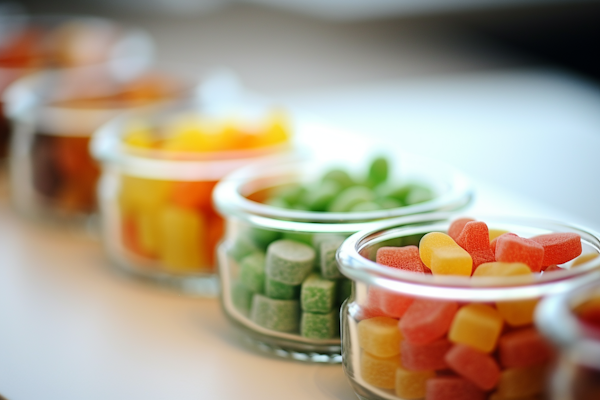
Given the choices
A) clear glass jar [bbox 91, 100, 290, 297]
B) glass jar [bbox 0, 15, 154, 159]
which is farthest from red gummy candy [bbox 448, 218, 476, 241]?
glass jar [bbox 0, 15, 154, 159]

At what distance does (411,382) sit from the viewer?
502 mm

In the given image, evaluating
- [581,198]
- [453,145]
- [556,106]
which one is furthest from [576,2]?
[581,198]

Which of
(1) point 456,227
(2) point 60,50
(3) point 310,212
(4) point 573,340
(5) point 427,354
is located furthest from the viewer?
(2) point 60,50

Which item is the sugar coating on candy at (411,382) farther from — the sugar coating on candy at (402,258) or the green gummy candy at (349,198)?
the green gummy candy at (349,198)

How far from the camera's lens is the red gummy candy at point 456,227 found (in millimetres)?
590

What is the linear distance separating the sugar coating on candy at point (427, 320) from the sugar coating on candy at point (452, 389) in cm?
3

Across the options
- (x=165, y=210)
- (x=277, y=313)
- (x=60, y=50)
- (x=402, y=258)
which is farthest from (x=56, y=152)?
(x=402, y=258)

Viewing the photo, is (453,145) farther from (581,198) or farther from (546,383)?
(546,383)

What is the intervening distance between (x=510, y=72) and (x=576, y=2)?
1.26 feet

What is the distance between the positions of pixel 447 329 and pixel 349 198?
0.26m

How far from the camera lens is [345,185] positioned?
0.80 metres

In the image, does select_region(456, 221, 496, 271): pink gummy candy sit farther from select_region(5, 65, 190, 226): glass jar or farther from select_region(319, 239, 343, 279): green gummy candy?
select_region(5, 65, 190, 226): glass jar

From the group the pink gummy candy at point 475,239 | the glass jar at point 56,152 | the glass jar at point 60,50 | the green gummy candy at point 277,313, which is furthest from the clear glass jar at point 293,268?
the glass jar at point 60,50

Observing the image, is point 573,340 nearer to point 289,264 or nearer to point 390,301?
point 390,301
